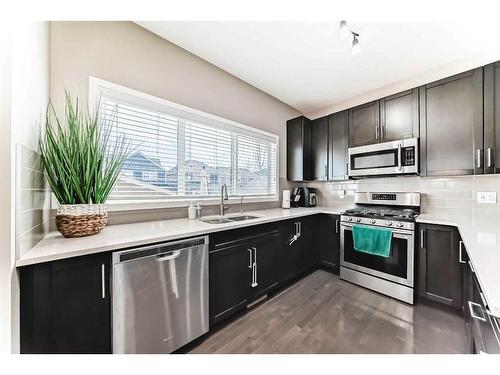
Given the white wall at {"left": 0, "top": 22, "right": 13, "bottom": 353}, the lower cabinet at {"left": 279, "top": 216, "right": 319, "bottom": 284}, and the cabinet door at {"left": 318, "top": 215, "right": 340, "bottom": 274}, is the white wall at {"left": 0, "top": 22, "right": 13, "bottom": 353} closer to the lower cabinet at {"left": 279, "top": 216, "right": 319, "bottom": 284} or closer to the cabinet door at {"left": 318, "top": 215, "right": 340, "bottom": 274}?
the lower cabinet at {"left": 279, "top": 216, "right": 319, "bottom": 284}

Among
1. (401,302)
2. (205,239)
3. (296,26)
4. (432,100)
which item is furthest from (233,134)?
(401,302)

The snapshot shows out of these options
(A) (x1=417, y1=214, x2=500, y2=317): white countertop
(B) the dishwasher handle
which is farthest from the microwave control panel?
(B) the dishwasher handle

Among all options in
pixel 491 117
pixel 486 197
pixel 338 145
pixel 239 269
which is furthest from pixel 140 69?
pixel 486 197

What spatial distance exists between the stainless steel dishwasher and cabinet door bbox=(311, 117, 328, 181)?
2.29 metres

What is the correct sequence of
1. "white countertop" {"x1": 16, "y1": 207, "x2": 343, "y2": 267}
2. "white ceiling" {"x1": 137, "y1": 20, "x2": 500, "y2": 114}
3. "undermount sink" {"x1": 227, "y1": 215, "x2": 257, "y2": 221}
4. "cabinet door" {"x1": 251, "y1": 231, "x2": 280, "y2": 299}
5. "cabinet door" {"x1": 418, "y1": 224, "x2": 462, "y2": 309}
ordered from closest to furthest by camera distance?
"white countertop" {"x1": 16, "y1": 207, "x2": 343, "y2": 267}, "white ceiling" {"x1": 137, "y1": 20, "x2": 500, "y2": 114}, "cabinet door" {"x1": 418, "y1": 224, "x2": 462, "y2": 309}, "cabinet door" {"x1": 251, "y1": 231, "x2": 280, "y2": 299}, "undermount sink" {"x1": 227, "y1": 215, "x2": 257, "y2": 221}

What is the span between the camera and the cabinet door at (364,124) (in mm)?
2514

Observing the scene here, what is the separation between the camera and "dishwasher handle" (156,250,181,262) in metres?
1.23

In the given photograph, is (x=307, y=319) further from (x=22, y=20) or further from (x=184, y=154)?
(x=22, y=20)

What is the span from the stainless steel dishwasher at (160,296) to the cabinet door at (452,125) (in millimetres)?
2530

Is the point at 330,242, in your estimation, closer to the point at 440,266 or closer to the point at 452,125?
the point at 440,266

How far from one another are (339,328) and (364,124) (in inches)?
A: 95.0

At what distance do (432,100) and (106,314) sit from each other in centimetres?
339

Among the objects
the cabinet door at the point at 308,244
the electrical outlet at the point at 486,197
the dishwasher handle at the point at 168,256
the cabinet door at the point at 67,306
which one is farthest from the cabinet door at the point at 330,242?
the cabinet door at the point at 67,306

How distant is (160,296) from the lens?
1237 millimetres
